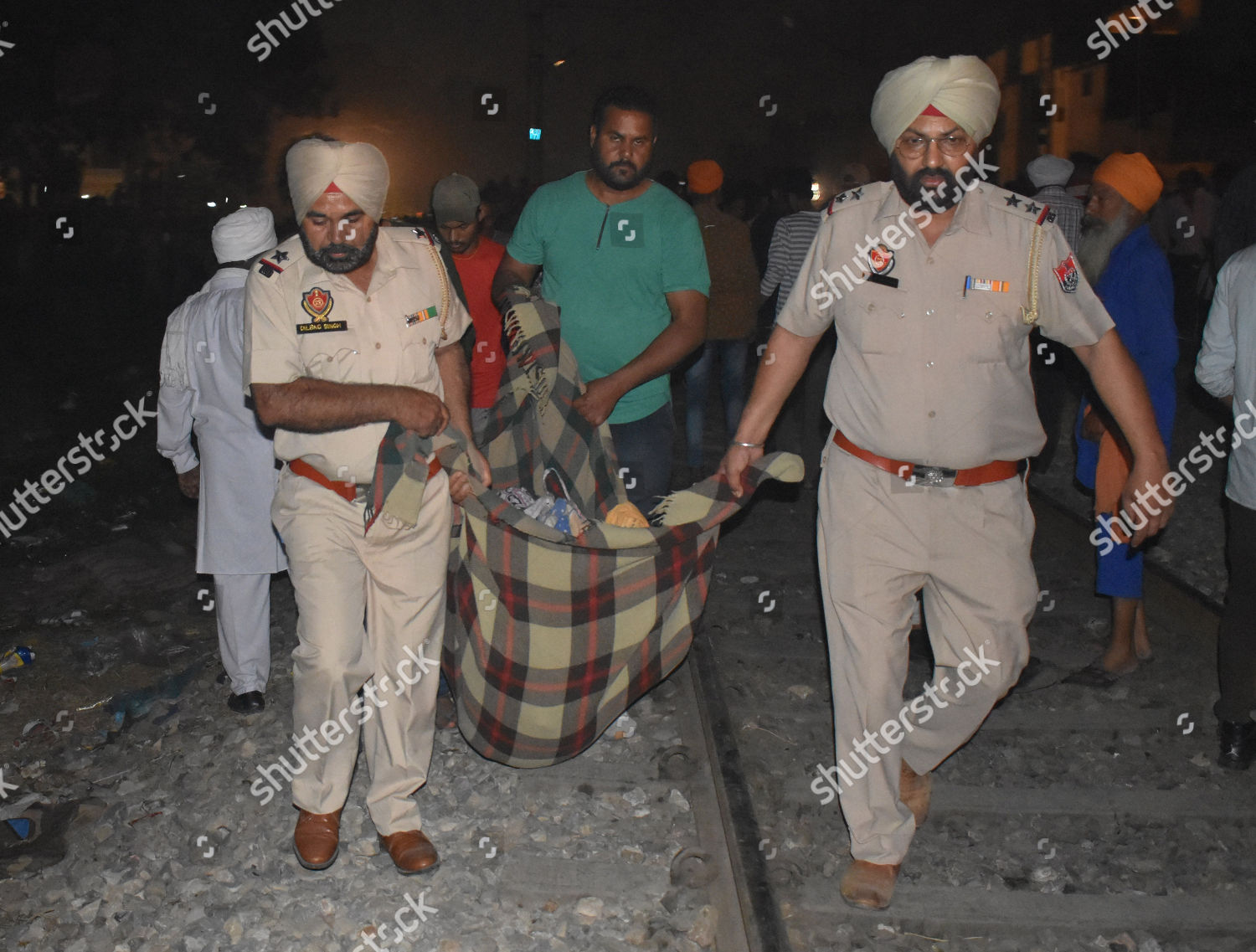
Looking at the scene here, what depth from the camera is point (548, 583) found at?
13.9ft

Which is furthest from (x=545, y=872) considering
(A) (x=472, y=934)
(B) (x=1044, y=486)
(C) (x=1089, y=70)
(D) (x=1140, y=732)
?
(C) (x=1089, y=70)

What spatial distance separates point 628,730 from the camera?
17.8 ft

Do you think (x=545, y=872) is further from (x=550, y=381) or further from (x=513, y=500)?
(x=550, y=381)

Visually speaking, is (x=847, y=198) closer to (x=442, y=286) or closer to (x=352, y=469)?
(x=442, y=286)

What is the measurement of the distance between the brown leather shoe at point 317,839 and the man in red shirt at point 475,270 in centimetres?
221

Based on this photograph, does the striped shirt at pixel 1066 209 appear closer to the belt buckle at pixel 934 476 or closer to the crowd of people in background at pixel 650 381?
the crowd of people in background at pixel 650 381

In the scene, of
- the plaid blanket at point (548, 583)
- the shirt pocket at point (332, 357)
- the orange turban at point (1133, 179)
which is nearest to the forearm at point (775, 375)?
the plaid blanket at point (548, 583)

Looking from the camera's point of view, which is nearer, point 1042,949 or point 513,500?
point 1042,949

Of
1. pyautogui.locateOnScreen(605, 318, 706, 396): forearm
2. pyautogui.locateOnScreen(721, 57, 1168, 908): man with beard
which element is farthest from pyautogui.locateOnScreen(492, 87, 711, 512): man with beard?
pyautogui.locateOnScreen(721, 57, 1168, 908): man with beard

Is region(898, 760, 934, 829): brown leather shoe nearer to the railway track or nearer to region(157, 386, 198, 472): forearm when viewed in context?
the railway track

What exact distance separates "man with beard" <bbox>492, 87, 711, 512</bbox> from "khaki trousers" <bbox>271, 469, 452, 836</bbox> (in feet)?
4.02

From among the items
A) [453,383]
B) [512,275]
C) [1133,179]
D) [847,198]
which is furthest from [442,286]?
[1133,179]

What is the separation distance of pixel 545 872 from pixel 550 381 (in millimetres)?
1782

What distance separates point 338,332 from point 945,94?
1.99m
